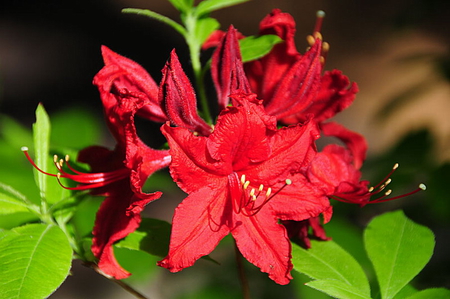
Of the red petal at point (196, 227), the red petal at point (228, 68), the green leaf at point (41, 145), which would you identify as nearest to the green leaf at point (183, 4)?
the red petal at point (228, 68)

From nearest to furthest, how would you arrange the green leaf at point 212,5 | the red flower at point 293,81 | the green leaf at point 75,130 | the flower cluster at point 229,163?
the flower cluster at point 229,163
the red flower at point 293,81
the green leaf at point 212,5
the green leaf at point 75,130

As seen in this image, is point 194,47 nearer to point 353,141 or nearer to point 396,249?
point 353,141

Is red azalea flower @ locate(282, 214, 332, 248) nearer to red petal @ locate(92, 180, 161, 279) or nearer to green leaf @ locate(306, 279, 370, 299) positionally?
green leaf @ locate(306, 279, 370, 299)

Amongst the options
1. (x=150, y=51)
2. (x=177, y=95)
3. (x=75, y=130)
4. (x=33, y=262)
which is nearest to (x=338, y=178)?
(x=177, y=95)

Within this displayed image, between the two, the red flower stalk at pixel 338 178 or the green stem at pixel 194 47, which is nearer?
the red flower stalk at pixel 338 178

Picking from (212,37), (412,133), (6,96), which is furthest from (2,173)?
(6,96)

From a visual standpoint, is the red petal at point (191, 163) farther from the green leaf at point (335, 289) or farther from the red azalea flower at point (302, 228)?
the green leaf at point (335, 289)
